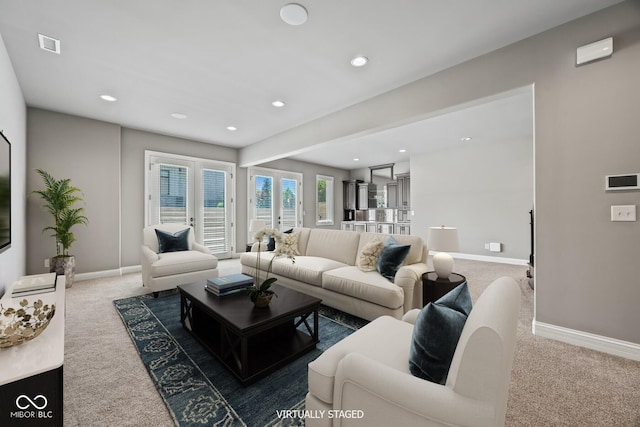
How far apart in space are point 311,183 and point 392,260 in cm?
585

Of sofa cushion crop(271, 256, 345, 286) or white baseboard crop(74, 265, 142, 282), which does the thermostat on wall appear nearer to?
sofa cushion crop(271, 256, 345, 286)

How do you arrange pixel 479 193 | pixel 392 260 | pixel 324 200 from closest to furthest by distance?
1. pixel 392 260
2. pixel 479 193
3. pixel 324 200

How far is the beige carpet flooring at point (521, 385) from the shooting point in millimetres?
1457

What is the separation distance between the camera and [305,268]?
125 inches

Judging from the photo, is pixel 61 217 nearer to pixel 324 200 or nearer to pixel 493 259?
pixel 324 200

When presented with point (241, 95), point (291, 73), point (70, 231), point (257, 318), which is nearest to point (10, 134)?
point (70, 231)

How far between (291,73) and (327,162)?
5261mm

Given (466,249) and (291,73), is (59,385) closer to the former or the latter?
(291,73)

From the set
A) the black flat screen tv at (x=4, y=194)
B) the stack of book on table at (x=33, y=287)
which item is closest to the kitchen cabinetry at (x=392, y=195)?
the stack of book on table at (x=33, y=287)

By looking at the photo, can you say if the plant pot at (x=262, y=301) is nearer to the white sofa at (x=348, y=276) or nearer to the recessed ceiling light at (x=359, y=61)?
the white sofa at (x=348, y=276)

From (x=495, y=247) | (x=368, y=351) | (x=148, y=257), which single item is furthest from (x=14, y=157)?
(x=495, y=247)

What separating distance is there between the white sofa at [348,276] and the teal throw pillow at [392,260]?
8cm

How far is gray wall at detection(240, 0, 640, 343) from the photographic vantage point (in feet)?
6.56

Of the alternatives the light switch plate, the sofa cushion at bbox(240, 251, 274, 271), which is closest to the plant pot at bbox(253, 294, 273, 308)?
the sofa cushion at bbox(240, 251, 274, 271)
